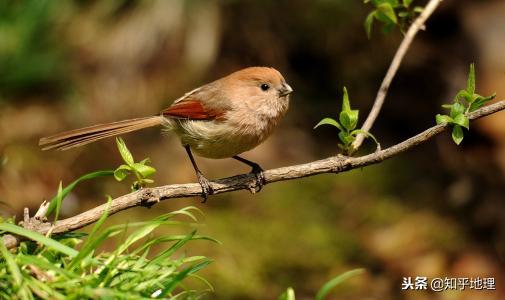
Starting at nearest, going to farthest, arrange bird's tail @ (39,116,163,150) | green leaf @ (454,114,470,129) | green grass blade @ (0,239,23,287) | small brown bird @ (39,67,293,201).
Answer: green grass blade @ (0,239,23,287) → green leaf @ (454,114,470,129) → bird's tail @ (39,116,163,150) → small brown bird @ (39,67,293,201)

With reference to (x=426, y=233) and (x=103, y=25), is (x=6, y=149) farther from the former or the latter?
(x=426, y=233)

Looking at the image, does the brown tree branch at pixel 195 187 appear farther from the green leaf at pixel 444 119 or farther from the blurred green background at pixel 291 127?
the blurred green background at pixel 291 127

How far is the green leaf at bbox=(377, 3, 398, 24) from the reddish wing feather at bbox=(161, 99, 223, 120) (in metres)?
1.21

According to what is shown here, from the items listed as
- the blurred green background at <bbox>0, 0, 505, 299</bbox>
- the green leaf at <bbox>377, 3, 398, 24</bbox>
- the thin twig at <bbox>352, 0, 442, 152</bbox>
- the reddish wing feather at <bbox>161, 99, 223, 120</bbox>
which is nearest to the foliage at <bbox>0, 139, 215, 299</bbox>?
the thin twig at <bbox>352, 0, 442, 152</bbox>

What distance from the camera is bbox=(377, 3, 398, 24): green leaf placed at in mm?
3705

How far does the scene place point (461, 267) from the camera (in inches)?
249

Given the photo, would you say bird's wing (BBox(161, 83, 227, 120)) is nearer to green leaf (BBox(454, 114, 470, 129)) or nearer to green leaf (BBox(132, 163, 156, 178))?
green leaf (BBox(132, 163, 156, 178))

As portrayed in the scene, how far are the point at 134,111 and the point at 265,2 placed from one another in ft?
6.64

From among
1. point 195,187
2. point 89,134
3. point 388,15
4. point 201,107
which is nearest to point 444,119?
point 388,15

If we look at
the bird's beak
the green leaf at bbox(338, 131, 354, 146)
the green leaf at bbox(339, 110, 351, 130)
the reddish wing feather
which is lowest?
the green leaf at bbox(338, 131, 354, 146)

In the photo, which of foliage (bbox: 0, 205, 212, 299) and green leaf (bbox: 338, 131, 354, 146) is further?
green leaf (bbox: 338, 131, 354, 146)

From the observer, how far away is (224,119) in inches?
175

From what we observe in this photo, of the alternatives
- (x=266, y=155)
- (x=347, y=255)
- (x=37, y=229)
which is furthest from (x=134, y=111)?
(x=37, y=229)

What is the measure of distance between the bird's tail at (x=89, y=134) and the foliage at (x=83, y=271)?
3.09ft
